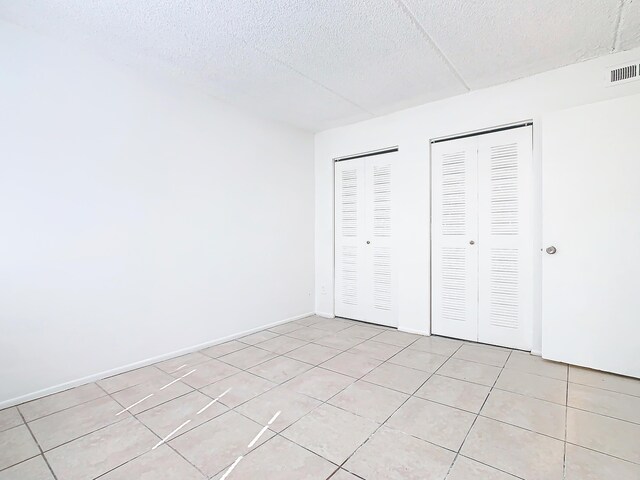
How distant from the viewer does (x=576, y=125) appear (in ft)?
8.96

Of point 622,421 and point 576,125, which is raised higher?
point 576,125

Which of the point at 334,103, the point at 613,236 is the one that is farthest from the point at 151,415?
the point at 613,236

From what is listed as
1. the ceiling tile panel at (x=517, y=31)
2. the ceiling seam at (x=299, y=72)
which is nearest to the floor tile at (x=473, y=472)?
the ceiling tile panel at (x=517, y=31)

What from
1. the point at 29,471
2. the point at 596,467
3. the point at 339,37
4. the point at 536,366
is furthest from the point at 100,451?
the point at 536,366

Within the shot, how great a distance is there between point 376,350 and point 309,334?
871mm

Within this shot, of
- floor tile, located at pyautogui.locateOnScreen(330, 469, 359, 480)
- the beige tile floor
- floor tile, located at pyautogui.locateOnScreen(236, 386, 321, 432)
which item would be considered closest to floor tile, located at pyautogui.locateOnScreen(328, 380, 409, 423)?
the beige tile floor

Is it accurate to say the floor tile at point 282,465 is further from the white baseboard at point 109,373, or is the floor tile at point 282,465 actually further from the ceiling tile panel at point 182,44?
the ceiling tile panel at point 182,44

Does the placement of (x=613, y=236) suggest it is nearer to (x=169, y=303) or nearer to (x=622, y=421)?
(x=622, y=421)

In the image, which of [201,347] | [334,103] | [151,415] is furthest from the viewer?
[334,103]

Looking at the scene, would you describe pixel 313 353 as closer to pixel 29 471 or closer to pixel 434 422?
pixel 434 422

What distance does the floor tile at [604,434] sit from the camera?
1695 millimetres

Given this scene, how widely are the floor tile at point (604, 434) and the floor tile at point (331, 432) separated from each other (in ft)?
3.69

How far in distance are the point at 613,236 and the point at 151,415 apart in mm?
3619

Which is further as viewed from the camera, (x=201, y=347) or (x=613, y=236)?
(x=201, y=347)
